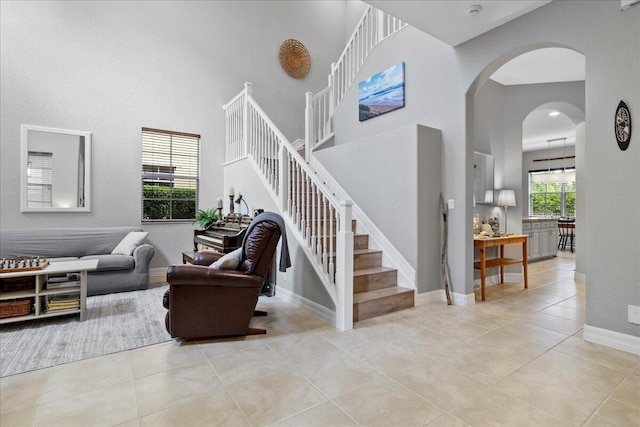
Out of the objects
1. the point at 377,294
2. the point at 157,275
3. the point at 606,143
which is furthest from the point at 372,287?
the point at 157,275

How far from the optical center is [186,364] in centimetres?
232

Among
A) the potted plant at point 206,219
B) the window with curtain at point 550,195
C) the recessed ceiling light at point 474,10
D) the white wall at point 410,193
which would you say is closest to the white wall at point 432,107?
the white wall at point 410,193

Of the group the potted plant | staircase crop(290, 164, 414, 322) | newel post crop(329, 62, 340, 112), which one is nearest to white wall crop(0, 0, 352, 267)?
the potted plant

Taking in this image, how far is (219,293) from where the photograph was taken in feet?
8.84

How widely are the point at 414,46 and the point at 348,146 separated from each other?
1595mm

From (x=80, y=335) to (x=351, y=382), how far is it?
8.11ft

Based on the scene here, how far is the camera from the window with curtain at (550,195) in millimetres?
10272

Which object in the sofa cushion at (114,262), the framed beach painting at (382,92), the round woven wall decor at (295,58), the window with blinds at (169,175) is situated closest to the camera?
the sofa cushion at (114,262)

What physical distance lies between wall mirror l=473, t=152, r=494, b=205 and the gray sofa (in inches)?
198

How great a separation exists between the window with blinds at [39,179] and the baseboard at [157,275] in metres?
1.71

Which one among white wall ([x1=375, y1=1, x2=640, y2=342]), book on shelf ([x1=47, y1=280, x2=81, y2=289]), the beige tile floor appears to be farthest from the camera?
book on shelf ([x1=47, y1=280, x2=81, y2=289])

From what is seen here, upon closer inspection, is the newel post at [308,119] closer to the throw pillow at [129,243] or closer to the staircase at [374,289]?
the staircase at [374,289]

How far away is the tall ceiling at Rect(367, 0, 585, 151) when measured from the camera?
2.96m

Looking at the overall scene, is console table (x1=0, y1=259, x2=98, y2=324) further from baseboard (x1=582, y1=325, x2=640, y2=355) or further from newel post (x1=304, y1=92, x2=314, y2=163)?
baseboard (x1=582, y1=325, x2=640, y2=355)
